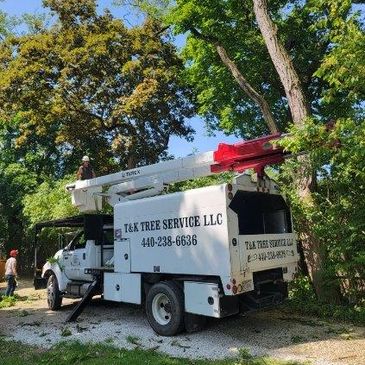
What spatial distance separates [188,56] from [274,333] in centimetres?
1532

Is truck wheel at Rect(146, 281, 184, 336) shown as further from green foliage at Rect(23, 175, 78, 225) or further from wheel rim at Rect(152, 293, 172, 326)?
green foliage at Rect(23, 175, 78, 225)

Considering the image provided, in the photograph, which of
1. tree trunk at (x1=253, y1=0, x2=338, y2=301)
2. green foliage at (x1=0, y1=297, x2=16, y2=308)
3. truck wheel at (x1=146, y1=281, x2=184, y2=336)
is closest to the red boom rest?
tree trunk at (x1=253, y1=0, x2=338, y2=301)

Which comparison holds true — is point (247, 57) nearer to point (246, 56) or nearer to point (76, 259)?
point (246, 56)

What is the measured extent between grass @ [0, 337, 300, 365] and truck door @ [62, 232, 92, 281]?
357 centimetres

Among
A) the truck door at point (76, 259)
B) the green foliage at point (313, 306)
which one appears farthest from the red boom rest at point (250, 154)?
the truck door at point (76, 259)

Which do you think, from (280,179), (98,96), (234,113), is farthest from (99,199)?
(98,96)

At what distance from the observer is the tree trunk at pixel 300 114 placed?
1151 cm

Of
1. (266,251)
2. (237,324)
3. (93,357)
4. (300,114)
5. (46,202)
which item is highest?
(300,114)

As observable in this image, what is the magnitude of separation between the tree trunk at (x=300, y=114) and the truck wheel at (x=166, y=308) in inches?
152

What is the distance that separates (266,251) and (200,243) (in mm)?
1349

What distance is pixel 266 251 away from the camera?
9242mm

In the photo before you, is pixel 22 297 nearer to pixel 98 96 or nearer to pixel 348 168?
pixel 98 96

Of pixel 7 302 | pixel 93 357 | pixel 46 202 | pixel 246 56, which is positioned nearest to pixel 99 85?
pixel 46 202

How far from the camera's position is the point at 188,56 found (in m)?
21.8
